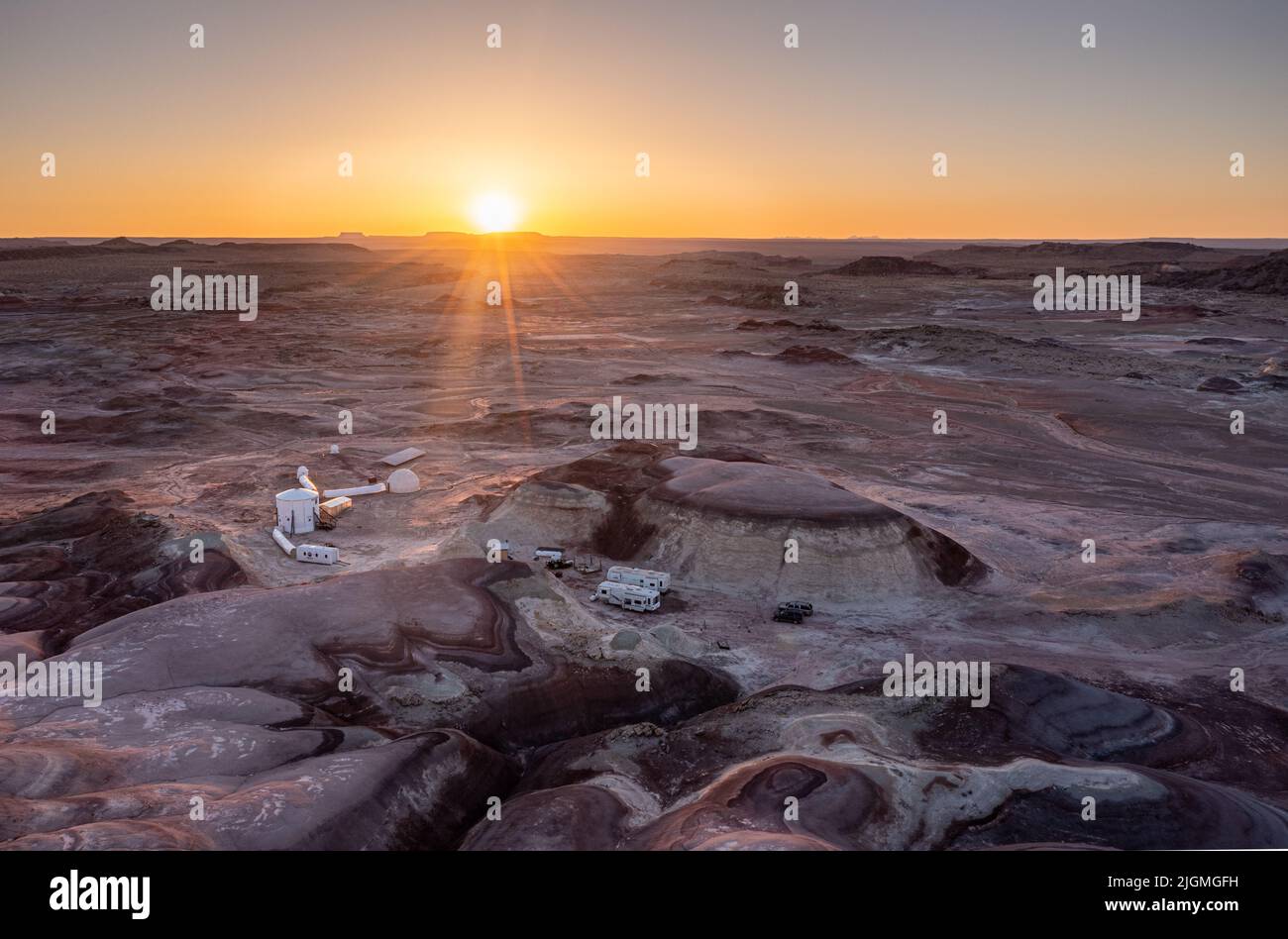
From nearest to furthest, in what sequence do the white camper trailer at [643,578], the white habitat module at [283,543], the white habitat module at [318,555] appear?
the white camper trailer at [643,578], the white habitat module at [318,555], the white habitat module at [283,543]

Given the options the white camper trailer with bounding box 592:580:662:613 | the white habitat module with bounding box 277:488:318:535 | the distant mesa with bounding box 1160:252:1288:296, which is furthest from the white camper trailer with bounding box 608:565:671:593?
the distant mesa with bounding box 1160:252:1288:296

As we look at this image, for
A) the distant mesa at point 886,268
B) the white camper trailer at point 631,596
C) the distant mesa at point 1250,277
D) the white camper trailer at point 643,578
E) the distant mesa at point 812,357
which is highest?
the distant mesa at point 886,268

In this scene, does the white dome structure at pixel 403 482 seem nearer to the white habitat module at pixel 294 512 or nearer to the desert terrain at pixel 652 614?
the desert terrain at pixel 652 614

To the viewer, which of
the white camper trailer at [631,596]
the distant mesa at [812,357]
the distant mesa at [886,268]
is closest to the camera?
the white camper trailer at [631,596]

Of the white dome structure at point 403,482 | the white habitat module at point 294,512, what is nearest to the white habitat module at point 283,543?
the white habitat module at point 294,512

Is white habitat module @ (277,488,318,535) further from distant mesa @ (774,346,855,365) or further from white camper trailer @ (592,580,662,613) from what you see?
distant mesa @ (774,346,855,365)
